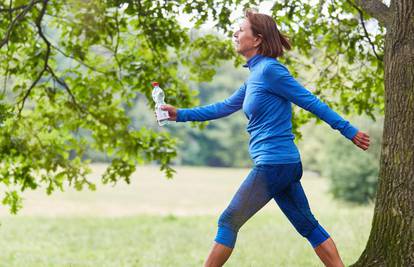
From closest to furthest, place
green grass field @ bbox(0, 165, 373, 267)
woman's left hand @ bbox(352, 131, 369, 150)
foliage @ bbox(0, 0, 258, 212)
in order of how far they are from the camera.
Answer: woman's left hand @ bbox(352, 131, 369, 150)
foliage @ bbox(0, 0, 258, 212)
green grass field @ bbox(0, 165, 373, 267)

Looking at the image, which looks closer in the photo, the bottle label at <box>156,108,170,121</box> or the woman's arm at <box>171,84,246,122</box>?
the bottle label at <box>156,108,170,121</box>

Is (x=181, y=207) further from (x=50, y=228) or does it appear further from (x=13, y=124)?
(x=13, y=124)

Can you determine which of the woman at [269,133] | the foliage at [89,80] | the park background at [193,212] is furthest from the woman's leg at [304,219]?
the foliage at [89,80]

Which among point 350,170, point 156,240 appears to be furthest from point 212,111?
point 350,170

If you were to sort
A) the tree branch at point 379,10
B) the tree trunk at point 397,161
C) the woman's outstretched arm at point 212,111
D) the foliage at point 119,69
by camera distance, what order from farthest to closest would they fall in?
the foliage at point 119,69, the tree branch at point 379,10, the tree trunk at point 397,161, the woman's outstretched arm at point 212,111

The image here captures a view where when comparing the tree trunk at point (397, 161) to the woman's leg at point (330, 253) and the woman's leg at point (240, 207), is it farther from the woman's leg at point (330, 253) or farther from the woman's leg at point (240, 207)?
the woman's leg at point (240, 207)

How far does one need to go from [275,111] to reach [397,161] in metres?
1.27

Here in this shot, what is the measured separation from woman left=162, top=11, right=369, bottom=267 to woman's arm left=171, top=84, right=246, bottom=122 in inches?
9.5

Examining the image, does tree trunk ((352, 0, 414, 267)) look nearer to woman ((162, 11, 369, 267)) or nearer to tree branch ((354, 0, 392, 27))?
tree branch ((354, 0, 392, 27))

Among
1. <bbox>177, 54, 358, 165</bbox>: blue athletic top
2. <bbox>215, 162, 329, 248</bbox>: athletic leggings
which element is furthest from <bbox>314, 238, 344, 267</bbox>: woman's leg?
<bbox>177, 54, 358, 165</bbox>: blue athletic top

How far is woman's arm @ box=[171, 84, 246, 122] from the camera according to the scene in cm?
488

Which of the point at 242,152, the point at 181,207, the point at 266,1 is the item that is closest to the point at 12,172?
the point at 266,1

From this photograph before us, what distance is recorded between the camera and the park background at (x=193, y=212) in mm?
11516

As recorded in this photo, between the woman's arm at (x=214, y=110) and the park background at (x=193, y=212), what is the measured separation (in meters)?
3.94
